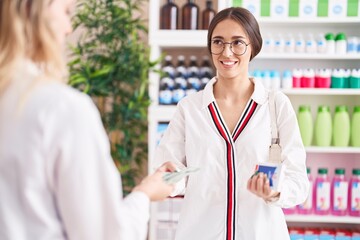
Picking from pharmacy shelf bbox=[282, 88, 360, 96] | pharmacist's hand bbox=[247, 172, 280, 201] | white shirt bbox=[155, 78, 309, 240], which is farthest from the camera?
pharmacy shelf bbox=[282, 88, 360, 96]

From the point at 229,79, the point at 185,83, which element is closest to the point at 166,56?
the point at 185,83

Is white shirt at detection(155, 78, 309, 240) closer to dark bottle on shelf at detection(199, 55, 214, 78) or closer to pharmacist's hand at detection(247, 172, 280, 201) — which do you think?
pharmacist's hand at detection(247, 172, 280, 201)

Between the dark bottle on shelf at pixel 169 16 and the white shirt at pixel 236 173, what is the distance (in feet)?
6.29

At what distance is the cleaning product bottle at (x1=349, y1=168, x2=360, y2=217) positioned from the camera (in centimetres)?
383

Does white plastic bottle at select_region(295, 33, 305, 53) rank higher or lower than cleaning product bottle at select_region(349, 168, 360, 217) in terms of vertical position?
higher

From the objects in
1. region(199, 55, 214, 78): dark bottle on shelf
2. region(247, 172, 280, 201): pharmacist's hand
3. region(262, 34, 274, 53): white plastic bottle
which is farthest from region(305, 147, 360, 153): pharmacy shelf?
region(247, 172, 280, 201): pharmacist's hand

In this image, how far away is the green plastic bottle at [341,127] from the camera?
3.81 metres

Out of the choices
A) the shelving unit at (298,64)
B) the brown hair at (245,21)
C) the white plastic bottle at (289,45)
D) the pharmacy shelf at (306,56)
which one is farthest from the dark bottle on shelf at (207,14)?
the brown hair at (245,21)

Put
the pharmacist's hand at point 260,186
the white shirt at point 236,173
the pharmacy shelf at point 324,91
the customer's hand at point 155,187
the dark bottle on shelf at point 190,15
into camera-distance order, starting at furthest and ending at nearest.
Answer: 1. the dark bottle on shelf at point 190,15
2. the pharmacy shelf at point 324,91
3. the white shirt at point 236,173
4. the pharmacist's hand at point 260,186
5. the customer's hand at point 155,187

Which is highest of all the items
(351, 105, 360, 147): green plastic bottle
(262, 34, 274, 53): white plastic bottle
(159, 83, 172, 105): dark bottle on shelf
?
(262, 34, 274, 53): white plastic bottle

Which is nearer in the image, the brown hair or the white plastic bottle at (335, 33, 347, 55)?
the brown hair

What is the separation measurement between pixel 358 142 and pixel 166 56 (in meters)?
1.49

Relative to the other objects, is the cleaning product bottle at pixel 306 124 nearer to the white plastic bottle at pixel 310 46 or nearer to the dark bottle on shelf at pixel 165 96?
the white plastic bottle at pixel 310 46

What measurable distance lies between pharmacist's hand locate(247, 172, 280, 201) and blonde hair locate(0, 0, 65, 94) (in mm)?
933
